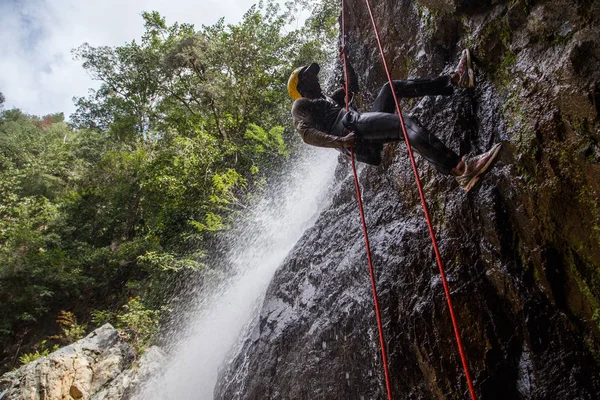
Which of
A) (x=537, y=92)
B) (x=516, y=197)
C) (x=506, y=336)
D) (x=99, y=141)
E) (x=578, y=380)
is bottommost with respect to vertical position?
(x=578, y=380)

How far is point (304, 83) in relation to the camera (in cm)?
383

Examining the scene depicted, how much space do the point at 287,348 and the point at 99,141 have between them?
23278 mm

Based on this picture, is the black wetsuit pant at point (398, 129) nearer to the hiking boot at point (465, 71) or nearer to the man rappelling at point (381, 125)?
the man rappelling at point (381, 125)

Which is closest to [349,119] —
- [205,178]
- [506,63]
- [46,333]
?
[506,63]

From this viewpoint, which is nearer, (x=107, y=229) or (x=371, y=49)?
(x=371, y=49)

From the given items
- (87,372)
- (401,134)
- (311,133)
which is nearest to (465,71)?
(401,134)

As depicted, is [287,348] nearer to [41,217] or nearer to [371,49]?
[371,49]

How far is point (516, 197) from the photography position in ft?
9.00

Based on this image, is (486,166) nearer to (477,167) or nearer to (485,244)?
(477,167)

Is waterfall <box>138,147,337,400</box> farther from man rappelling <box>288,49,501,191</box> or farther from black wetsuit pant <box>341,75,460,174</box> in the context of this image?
black wetsuit pant <box>341,75,460,174</box>

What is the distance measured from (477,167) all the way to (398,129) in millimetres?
751

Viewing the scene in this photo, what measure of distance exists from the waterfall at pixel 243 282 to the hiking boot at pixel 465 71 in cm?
394

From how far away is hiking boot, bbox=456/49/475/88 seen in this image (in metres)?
3.15

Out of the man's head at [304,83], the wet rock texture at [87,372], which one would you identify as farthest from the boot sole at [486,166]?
the wet rock texture at [87,372]
